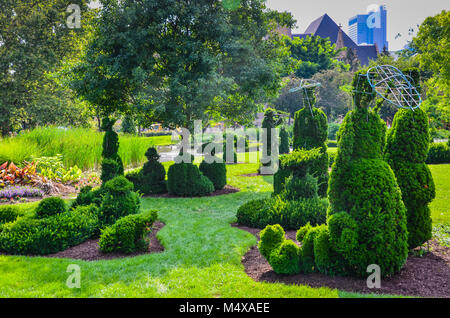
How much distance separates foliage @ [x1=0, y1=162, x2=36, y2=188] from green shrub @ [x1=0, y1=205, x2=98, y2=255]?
524cm

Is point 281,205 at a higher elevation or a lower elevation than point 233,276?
higher

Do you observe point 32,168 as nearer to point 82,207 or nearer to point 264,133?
point 82,207

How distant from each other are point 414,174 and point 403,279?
1.70 metres

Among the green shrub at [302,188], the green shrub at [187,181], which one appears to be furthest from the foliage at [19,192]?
the green shrub at [302,188]

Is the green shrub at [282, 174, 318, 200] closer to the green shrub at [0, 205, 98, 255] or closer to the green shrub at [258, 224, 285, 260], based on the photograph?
the green shrub at [258, 224, 285, 260]

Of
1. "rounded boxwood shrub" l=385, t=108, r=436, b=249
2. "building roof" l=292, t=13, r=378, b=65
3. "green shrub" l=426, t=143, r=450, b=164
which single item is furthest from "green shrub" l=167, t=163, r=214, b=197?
"building roof" l=292, t=13, r=378, b=65

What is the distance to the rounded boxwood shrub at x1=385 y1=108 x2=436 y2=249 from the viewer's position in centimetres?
494

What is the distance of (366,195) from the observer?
417 cm

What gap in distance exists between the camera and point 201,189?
1087cm

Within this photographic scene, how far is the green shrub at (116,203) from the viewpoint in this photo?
6.38 metres

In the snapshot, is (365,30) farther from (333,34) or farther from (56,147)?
(56,147)

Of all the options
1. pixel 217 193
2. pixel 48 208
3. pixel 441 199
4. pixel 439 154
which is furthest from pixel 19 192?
pixel 439 154
